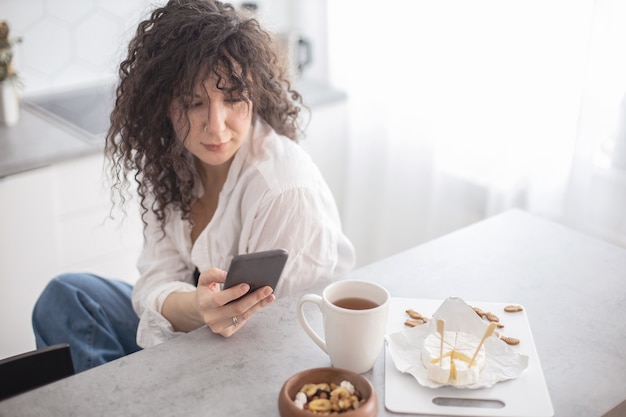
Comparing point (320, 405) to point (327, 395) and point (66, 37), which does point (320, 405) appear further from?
point (66, 37)

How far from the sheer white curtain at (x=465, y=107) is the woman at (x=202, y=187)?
776 mm

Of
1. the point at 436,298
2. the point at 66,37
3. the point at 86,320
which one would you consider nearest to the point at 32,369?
the point at 86,320

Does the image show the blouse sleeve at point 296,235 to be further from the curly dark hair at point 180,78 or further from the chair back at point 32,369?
the chair back at point 32,369

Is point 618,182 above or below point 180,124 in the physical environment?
below

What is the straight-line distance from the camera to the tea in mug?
117cm

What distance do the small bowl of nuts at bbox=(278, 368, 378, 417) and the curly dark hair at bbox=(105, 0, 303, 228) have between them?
1.92ft

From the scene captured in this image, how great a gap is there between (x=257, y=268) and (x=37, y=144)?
50.1 inches

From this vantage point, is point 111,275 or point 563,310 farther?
point 111,275

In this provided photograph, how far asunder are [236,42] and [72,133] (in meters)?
1.08

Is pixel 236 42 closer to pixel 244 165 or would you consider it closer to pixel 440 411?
pixel 244 165

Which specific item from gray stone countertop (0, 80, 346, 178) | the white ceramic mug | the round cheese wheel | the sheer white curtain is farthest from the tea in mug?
gray stone countertop (0, 80, 346, 178)

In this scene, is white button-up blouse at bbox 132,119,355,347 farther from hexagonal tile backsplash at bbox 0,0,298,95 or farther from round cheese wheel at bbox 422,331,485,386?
hexagonal tile backsplash at bbox 0,0,298,95

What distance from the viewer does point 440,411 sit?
1060 millimetres

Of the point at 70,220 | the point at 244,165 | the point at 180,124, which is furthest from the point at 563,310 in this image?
the point at 70,220
